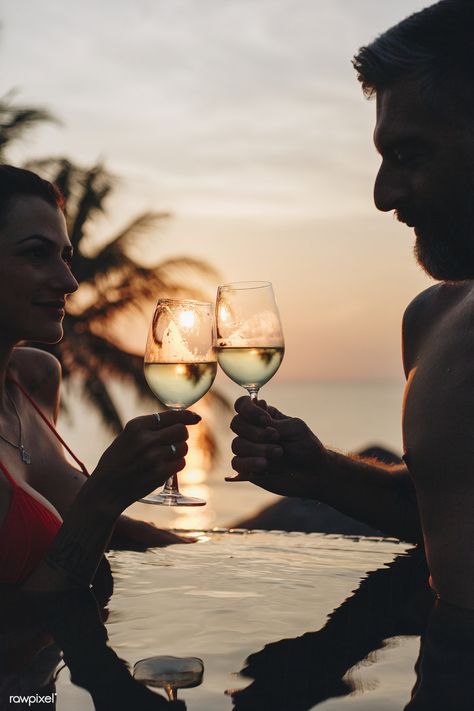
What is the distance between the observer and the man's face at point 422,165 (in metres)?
2.20

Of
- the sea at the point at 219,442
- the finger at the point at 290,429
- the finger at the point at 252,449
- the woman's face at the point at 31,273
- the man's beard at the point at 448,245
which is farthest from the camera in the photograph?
the sea at the point at 219,442

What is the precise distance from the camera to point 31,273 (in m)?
2.88

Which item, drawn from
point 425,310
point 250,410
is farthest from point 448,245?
point 250,410

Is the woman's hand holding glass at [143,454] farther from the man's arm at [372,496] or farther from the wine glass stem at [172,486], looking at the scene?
the man's arm at [372,496]

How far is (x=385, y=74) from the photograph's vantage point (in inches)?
90.1

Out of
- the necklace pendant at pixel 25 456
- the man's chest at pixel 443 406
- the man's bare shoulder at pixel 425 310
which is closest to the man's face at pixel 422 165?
the man's chest at pixel 443 406

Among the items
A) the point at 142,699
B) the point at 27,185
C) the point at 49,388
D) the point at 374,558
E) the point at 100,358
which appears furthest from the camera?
the point at 100,358

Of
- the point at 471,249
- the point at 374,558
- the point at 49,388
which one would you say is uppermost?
the point at 471,249

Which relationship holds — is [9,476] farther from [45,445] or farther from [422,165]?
[422,165]

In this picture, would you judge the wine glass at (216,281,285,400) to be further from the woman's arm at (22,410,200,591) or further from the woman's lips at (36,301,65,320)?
the woman's lips at (36,301,65,320)

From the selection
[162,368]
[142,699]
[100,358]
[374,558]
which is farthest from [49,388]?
[100,358]

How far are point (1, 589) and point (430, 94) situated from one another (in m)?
1.84

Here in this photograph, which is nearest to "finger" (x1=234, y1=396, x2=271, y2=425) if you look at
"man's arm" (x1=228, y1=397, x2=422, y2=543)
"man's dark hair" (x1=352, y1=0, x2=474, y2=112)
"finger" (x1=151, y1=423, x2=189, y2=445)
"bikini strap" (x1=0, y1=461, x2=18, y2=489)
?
"man's arm" (x1=228, y1=397, x2=422, y2=543)

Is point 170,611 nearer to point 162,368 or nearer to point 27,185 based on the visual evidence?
point 162,368
